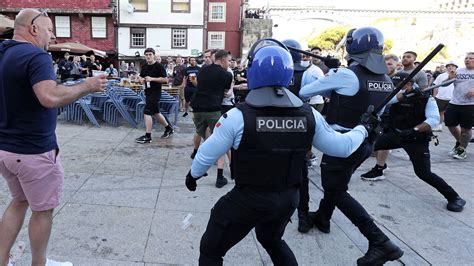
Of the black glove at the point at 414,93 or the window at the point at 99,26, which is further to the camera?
the window at the point at 99,26

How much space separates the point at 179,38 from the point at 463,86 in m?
22.2

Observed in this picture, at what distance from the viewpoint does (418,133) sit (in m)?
4.04

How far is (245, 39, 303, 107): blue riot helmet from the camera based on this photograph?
6.23 ft

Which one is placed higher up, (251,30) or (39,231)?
(251,30)

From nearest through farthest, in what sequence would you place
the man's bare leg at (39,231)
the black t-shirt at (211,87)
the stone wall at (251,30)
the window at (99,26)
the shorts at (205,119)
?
the man's bare leg at (39,231) < the black t-shirt at (211,87) < the shorts at (205,119) < the window at (99,26) < the stone wall at (251,30)

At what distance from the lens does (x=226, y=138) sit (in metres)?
1.88

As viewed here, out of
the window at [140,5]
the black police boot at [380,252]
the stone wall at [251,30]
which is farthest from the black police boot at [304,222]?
the window at [140,5]

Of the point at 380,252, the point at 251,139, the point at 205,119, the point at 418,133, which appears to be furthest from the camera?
the point at 205,119

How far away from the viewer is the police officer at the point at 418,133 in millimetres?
3986

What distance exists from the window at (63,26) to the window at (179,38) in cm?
765

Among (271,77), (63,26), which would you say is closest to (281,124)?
(271,77)

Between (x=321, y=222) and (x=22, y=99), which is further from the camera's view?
(x=321, y=222)

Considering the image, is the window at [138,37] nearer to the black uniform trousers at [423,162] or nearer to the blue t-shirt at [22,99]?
the black uniform trousers at [423,162]

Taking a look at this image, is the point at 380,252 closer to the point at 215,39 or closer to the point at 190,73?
the point at 190,73
